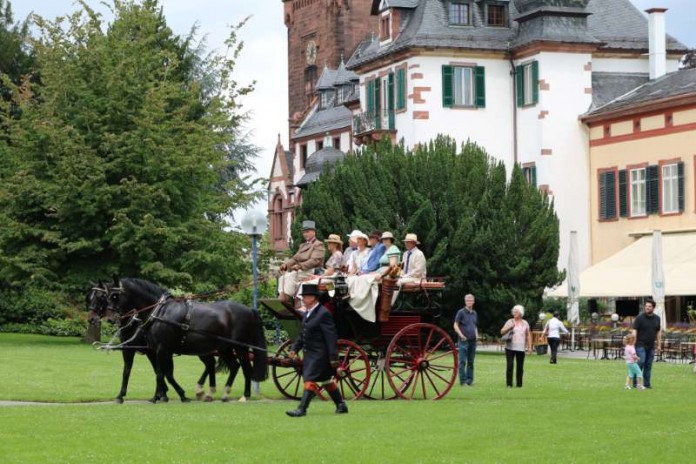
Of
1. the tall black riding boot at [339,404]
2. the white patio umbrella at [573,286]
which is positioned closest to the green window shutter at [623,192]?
the white patio umbrella at [573,286]

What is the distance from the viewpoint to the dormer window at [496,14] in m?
60.2

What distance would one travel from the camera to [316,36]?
9819 cm

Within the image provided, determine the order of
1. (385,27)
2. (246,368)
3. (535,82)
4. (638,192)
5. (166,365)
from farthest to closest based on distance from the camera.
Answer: (385,27) < (535,82) < (638,192) < (246,368) < (166,365)

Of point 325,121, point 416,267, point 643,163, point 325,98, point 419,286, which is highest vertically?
point 325,98

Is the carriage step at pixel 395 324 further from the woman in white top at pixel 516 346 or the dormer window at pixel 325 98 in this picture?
the dormer window at pixel 325 98

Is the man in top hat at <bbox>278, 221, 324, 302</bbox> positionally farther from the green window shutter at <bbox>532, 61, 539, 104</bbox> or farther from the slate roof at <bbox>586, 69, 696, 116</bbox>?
the green window shutter at <bbox>532, 61, 539, 104</bbox>

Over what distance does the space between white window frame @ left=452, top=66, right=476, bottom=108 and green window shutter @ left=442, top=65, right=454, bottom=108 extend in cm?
10

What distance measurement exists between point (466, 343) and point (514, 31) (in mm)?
32703

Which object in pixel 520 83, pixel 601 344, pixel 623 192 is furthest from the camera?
pixel 520 83

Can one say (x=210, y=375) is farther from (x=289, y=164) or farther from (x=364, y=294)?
(x=289, y=164)

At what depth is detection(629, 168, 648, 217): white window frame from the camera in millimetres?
54812

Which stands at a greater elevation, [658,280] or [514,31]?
[514,31]

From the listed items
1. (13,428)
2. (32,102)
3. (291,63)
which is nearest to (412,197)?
(32,102)

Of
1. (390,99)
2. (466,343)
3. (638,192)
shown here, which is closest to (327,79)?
(390,99)
